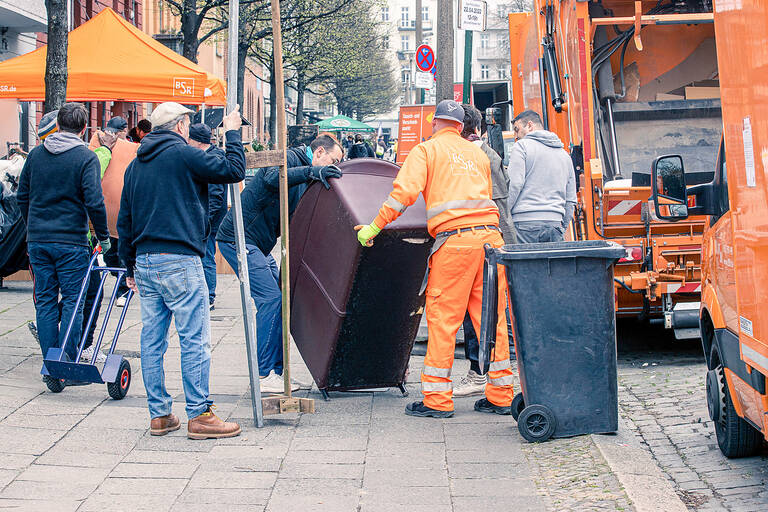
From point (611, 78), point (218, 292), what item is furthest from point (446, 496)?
point (218, 292)

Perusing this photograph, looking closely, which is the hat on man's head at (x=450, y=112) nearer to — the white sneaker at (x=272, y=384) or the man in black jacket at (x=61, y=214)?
the white sneaker at (x=272, y=384)

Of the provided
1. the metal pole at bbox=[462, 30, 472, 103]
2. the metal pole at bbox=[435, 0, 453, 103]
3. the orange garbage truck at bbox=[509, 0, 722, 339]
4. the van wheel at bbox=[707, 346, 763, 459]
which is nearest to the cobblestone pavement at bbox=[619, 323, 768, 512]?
the van wheel at bbox=[707, 346, 763, 459]

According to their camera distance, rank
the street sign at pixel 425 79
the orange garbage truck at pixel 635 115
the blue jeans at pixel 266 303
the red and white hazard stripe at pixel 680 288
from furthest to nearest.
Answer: the street sign at pixel 425 79 → the orange garbage truck at pixel 635 115 → the red and white hazard stripe at pixel 680 288 → the blue jeans at pixel 266 303

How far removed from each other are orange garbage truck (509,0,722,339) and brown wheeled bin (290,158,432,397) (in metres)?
2.22

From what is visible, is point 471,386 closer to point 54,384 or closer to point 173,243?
point 173,243

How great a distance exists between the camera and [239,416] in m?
5.97

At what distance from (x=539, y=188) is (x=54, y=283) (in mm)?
3521

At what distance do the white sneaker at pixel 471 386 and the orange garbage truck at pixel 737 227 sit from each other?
5.39ft

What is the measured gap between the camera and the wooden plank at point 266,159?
221 inches

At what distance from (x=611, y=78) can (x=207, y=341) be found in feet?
16.6

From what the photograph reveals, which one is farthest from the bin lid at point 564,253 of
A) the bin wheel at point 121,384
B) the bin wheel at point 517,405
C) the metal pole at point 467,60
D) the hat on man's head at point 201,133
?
the metal pole at point 467,60

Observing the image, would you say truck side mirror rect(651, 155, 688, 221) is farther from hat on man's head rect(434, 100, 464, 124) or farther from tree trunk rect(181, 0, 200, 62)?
tree trunk rect(181, 0, 200, 62)

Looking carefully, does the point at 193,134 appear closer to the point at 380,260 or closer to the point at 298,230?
the point at 298,230

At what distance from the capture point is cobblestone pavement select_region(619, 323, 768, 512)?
4.72 meters
